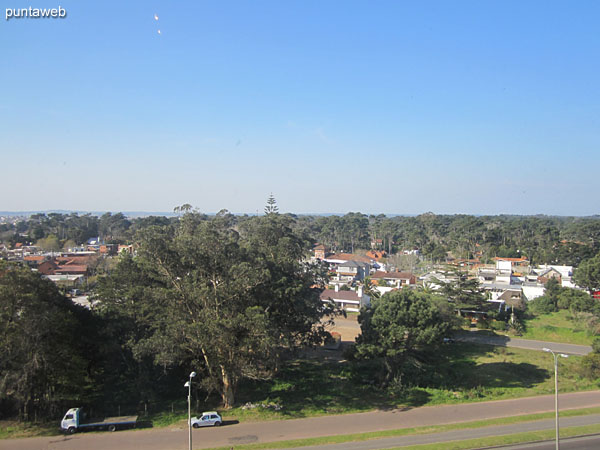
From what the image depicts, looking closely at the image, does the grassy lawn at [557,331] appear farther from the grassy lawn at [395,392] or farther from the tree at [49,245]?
the tree at [49,245]

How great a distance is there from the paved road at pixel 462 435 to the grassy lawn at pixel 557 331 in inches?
701

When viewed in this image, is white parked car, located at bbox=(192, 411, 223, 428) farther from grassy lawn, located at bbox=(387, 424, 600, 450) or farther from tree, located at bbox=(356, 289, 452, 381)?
tree, located at bbox=(356, 289, 452, 381)

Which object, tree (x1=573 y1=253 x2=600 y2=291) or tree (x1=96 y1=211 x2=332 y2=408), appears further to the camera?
tree (x1=573 y1=253 x2=600 y2=291)

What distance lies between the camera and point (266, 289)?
21.4 metres

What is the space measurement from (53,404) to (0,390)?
2411mm

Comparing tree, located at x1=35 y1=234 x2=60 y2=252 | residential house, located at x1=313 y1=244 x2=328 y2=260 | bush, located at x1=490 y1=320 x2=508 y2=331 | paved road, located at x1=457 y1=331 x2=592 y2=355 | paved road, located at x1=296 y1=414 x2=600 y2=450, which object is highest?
tree, located at x1=35 y1=234 x2=60 y2=252

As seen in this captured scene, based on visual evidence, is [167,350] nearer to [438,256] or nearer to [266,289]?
[266,289]

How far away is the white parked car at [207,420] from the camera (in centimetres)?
1798

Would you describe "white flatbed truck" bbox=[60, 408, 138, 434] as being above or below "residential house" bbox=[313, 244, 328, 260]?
below

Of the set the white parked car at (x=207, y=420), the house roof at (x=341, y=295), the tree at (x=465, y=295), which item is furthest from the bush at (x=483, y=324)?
the white parked car at (x=207, y=420)

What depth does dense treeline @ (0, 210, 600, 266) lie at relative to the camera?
250ft

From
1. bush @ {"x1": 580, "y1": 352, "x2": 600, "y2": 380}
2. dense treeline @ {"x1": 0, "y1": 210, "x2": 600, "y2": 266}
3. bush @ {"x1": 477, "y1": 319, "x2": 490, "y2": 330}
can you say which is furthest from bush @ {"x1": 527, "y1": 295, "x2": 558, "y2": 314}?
dense treeline @ {"x1": 0, "y1": 210, "x2": 600, "y2": 266}

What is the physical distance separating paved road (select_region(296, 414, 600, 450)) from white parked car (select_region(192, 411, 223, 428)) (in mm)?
4289

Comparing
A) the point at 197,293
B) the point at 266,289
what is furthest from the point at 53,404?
the point at 266,289
